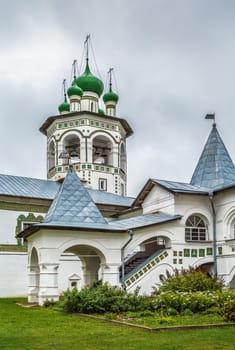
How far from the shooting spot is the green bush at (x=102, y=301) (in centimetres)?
1288

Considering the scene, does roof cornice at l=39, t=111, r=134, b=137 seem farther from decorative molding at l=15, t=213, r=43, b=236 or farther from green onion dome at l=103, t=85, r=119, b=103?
decorative molding at l=15, t=213, r=43, b=236

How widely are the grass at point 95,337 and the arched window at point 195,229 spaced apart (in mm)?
9476

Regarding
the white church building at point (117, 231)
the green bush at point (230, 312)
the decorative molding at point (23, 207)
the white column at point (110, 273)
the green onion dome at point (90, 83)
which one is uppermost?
the green onion dome at point (90, 83)

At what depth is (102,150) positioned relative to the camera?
32.3 meters

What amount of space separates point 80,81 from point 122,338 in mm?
26641

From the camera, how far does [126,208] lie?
89.0ft

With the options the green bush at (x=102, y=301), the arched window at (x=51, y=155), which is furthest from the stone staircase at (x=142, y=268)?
the arched window at (x=51, y=155)

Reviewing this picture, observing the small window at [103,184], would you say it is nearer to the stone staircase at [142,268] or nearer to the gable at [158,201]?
the gable at [158,201]

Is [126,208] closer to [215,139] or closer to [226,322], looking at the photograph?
→ [215,139]

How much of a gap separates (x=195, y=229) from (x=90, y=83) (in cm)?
1633

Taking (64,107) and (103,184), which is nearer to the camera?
(103,184)

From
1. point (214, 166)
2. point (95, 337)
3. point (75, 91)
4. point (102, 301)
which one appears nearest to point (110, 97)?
point (75, 91)

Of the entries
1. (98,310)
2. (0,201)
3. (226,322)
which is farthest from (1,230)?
(226,322)

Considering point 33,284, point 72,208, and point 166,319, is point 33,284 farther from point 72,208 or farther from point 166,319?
point 166,319
